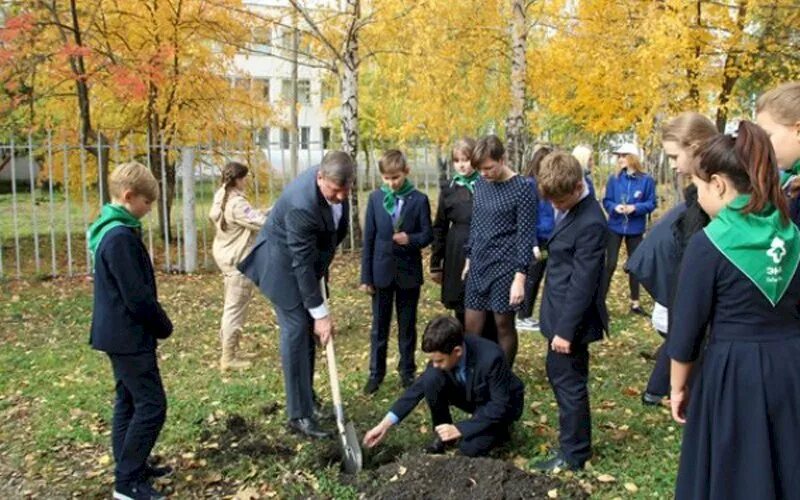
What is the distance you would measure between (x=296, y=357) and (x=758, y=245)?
2923 millimetres

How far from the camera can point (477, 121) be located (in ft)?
61.2

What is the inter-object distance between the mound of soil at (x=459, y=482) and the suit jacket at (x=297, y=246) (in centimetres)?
Result: 113

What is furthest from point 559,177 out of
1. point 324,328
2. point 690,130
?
point 324,328

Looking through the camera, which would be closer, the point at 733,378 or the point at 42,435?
the point at 733,378

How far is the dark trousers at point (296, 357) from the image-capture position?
4727 millimetres

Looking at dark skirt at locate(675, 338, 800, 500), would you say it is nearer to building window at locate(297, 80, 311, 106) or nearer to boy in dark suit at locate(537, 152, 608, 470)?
boy in dark suit at locate(537, 152, 608, 470)

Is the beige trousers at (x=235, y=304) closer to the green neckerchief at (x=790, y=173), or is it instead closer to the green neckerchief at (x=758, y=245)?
the green neckerchief at (x=790, y=173)

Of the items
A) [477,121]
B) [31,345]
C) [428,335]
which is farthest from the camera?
[477,121]

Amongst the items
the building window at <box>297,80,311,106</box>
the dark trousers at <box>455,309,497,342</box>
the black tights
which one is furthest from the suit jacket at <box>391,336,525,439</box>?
the building window at <box>297,80,311,106</box>

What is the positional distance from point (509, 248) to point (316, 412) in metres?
1.67

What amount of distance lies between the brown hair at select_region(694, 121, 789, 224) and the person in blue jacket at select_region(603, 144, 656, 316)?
5208 millimetres

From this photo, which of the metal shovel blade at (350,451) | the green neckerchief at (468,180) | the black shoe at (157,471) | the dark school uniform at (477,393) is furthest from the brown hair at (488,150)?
the black shoe at (157,471)

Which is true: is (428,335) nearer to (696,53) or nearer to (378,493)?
(378,493)

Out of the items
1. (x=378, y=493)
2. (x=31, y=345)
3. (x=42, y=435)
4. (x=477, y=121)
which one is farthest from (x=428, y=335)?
(x=477, y=121)
